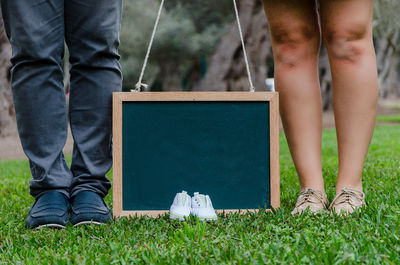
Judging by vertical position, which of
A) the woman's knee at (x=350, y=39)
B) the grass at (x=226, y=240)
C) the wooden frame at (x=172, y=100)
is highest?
the woman's knee at (x=350, y=39)

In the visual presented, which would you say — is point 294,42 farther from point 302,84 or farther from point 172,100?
point 172,100

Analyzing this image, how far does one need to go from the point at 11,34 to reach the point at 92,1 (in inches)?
14.1

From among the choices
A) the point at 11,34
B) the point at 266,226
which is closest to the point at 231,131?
the point at 266,226

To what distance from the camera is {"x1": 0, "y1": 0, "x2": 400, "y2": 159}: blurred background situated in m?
12.3

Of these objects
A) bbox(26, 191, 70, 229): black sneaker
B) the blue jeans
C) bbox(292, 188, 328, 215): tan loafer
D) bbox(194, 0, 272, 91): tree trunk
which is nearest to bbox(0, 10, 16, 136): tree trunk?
bbox(194, 0, 272, 91): tree trunk

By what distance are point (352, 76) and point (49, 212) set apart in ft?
4.45

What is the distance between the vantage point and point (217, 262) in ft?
4.80

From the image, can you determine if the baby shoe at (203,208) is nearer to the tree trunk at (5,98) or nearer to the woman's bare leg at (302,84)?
the woman's bare leg at (302,84)

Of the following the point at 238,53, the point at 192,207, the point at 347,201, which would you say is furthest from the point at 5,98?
the point at 347,201

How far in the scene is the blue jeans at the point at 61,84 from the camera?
79.7 inches

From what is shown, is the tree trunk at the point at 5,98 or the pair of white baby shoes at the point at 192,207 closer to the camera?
the pair of white baby shoes at the point at 192,207

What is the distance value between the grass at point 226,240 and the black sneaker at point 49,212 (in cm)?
4

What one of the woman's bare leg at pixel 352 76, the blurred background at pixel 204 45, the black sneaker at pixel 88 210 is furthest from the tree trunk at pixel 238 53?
the black sneaker at pixel 88 210

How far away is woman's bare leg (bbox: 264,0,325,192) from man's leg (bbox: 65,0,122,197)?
28.0 inches
